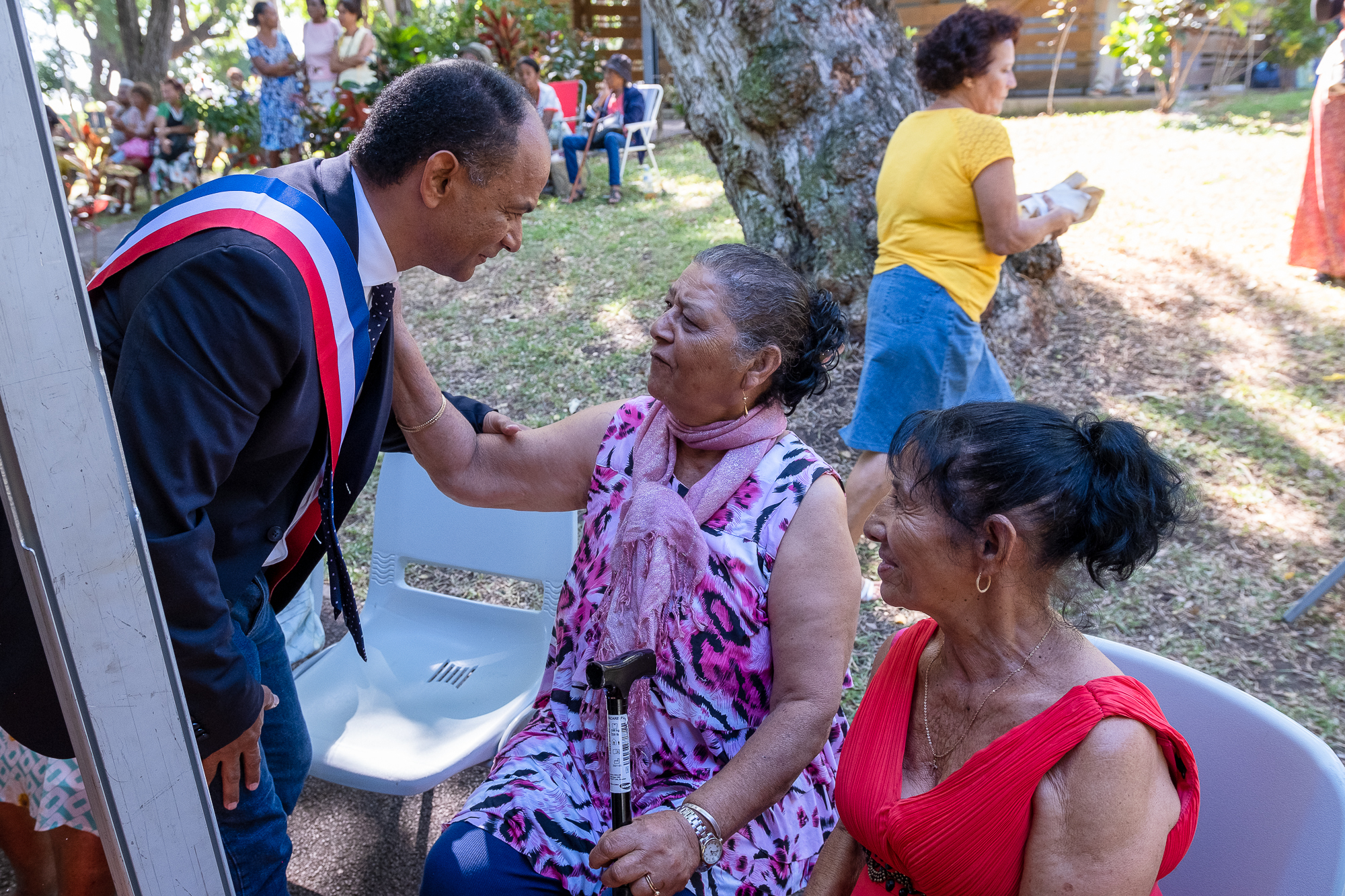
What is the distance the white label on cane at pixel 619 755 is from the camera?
64.8 inches

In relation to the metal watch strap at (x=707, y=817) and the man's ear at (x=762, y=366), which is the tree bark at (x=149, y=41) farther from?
the metal watch strap at (x=707, y=817)

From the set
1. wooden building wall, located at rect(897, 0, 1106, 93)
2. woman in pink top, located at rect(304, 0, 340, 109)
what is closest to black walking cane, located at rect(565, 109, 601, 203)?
woman in pink top, located at rect(304, 0, 340, 109)

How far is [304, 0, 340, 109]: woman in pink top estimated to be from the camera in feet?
32.6

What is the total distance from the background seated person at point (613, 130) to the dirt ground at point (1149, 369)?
0.69m

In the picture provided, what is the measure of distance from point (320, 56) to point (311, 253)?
31.9 feet

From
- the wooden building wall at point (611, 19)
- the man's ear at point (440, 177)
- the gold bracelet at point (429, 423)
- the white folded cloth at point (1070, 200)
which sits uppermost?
the wooden building wall at point (611, 19)

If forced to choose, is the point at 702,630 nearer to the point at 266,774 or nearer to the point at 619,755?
the point at 619,755

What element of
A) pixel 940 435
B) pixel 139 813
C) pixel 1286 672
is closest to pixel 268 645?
pixel 139 813

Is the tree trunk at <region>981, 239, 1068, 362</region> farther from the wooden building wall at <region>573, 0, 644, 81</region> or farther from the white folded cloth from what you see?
the wooden building wall at <region>573, 0, 644, 81</region>

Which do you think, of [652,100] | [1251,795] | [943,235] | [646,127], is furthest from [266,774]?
[652,100]

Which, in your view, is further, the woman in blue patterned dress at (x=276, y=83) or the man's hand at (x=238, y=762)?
the woman in blue patterned dress at (x=276, y=83)

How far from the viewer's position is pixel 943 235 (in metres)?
3.33

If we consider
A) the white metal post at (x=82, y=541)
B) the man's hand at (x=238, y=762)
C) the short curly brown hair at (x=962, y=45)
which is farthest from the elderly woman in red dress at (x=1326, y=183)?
the white metal post at (x=82, y=541)

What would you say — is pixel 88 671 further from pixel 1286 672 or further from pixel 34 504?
pixel 1286 672
